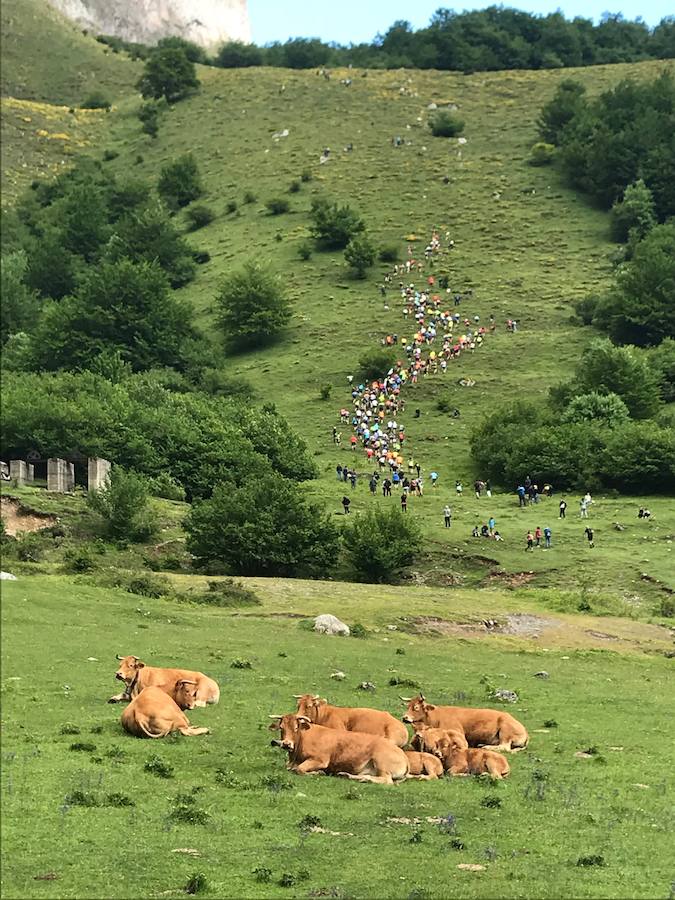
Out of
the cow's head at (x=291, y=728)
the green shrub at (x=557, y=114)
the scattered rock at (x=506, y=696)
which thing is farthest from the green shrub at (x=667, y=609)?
the green shrub at (x=557, y=114)

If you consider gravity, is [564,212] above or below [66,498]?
above

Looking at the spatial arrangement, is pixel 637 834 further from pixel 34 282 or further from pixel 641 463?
pixel 34 282

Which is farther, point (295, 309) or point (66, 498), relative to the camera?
point (295, 309)

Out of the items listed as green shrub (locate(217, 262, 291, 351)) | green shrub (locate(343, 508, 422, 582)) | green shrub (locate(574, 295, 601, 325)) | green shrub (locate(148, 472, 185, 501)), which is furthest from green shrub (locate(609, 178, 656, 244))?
green shrub (locate(343, 508, 422, 582))

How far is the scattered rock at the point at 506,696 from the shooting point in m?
29.7

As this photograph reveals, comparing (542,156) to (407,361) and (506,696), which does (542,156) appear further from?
(506,696)

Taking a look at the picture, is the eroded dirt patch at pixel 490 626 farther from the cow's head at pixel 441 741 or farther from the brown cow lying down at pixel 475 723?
the cow's head at pixel 441 741

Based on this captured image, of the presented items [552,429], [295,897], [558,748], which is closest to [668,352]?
[552,429]

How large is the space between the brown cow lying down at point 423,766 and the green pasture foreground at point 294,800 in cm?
40

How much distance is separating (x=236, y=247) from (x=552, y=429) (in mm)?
68888

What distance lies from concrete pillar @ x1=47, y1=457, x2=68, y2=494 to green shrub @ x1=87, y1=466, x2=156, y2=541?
27.2 ft

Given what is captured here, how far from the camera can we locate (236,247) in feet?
479

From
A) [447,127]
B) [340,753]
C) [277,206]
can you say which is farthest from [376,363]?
[340,753]

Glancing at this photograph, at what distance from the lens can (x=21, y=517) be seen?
6241 centimetres
